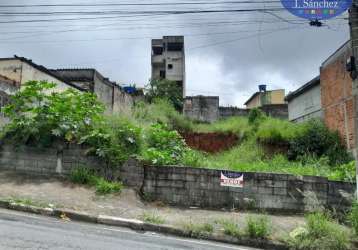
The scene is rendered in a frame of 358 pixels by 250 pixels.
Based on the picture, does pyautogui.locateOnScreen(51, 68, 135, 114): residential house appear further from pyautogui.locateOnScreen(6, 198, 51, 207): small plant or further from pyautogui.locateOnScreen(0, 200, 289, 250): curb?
pyautogui.locateOnScreen(0, 200, 289, 250): curb

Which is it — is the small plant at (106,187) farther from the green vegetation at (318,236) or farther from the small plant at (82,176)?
the green vegetation at (318,236)

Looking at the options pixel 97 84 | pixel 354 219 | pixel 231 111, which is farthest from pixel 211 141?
pixel 231 111

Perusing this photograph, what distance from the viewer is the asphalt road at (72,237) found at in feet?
20.4

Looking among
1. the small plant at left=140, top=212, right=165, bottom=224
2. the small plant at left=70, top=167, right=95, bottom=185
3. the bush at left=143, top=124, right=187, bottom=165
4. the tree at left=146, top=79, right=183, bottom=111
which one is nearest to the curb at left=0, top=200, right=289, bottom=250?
the small plant at left=140, top=212, right=165, bottom=224

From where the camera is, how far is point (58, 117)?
1198cm

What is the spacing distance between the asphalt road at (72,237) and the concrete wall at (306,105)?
14444mm

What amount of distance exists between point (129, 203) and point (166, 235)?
2.07 m

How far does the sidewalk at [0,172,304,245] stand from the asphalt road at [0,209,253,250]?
2.49 ft

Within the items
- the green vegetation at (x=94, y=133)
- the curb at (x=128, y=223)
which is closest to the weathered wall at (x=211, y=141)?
the green vegetation at (x=94, y=133)

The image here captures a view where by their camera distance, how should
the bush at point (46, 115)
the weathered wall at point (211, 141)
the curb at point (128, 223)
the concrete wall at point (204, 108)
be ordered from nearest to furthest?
the curb at point (128, 223), the bush at point (46, 115), the weathered wall at point (211, 141), the concrete wall at point (204, 108)

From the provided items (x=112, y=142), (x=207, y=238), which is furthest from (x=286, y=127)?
(x=207, y=238)

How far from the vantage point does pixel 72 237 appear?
689cm

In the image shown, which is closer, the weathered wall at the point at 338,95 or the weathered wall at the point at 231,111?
the weathered wall at the point at 338,95

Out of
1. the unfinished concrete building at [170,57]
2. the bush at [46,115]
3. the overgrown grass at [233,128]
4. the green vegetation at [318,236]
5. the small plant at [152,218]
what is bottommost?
the green vegetation at [318,236]
